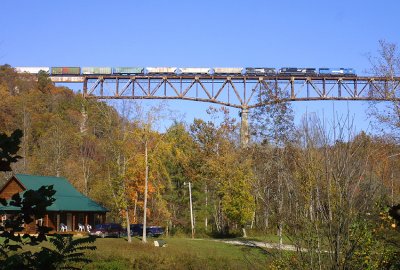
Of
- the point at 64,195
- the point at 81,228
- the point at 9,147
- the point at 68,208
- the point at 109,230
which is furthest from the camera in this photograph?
the point at 64,195

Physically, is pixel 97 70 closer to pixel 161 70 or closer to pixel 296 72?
pixel 161 70

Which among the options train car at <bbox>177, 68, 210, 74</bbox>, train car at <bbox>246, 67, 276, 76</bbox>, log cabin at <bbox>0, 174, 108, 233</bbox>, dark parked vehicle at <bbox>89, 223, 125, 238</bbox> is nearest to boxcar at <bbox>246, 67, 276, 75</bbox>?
train car at <bbox>246, 67, 276, 76</bbox>

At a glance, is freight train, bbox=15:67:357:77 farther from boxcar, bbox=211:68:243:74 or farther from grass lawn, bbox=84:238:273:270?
grass lawn, bbox=84:238:273:270

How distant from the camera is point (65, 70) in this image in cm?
6850

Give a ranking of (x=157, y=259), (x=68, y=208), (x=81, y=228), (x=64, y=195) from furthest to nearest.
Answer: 1. (x=64, y=195)
2. (x=81, y=228)
3. (x=68, y=208)
4. (x=157, y=259)

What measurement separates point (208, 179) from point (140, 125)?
16.9 m

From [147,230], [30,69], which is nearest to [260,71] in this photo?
[147,230]

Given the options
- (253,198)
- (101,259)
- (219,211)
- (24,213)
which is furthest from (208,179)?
(24,213)

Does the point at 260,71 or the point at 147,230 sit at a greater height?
the point at 260,71

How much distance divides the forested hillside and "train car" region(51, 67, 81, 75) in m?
2.11

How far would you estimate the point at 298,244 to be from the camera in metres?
9.46

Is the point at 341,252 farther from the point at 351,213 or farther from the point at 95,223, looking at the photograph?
the point at 95,223

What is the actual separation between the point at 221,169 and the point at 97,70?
22166mm

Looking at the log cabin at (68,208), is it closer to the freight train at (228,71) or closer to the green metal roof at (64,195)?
the green metal roof at (64,195)
